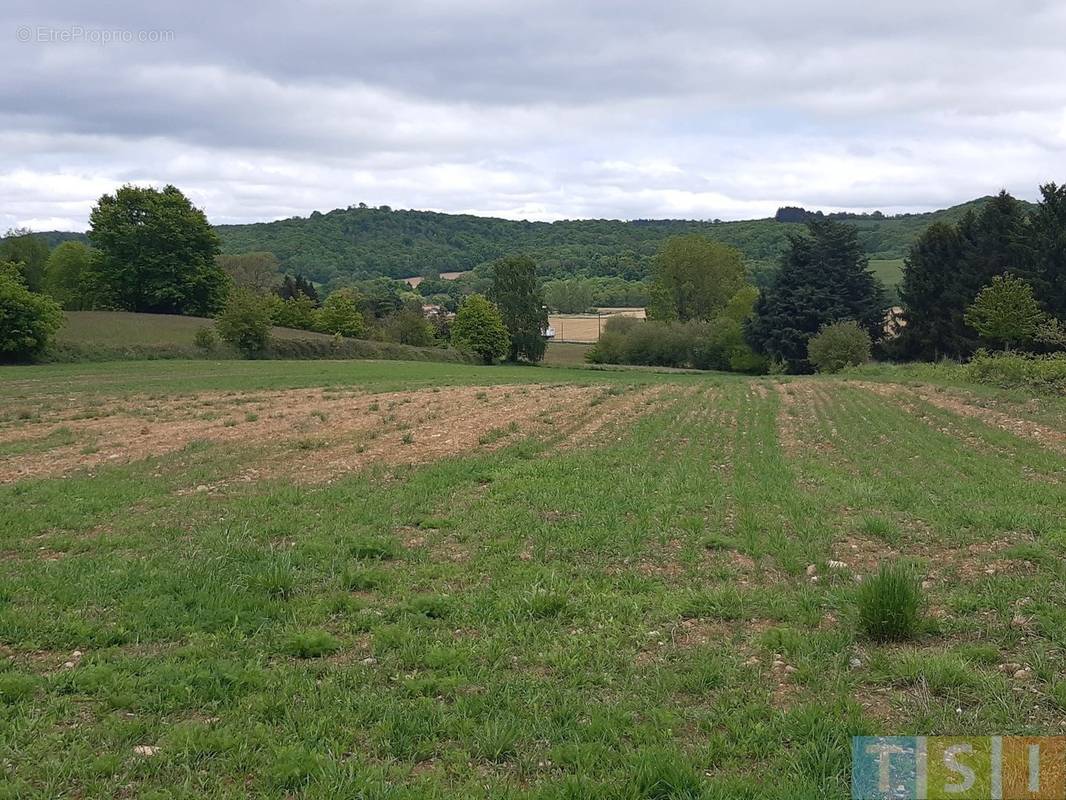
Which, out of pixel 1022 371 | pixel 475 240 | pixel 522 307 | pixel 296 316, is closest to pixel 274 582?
pixel 1022 371

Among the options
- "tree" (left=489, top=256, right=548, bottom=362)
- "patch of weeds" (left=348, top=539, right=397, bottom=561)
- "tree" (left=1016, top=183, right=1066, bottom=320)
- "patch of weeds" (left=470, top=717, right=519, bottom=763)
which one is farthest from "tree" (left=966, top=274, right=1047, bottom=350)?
"tree" (left=489, top=256, right=548, bottom=362)

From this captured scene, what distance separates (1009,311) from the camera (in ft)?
138

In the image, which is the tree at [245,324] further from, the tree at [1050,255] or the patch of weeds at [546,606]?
the patch of weeds at [546,606]

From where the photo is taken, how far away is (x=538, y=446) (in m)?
15.4

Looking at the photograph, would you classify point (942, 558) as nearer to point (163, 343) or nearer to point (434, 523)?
point (434, 523)

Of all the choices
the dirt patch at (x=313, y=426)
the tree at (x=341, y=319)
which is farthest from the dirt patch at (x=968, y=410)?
the tree at (x=341, y=319)

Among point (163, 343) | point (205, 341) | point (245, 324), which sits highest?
point (245, 324)

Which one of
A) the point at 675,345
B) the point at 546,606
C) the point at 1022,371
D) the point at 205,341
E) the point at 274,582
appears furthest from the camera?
the point at 675,345

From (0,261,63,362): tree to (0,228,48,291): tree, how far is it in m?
35.0

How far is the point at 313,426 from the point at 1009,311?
40.5 meters

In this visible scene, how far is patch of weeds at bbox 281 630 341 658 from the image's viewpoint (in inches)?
224

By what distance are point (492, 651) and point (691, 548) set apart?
3354 millimetres

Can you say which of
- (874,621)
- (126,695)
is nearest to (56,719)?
(126,695)

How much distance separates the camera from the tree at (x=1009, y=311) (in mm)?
41688
